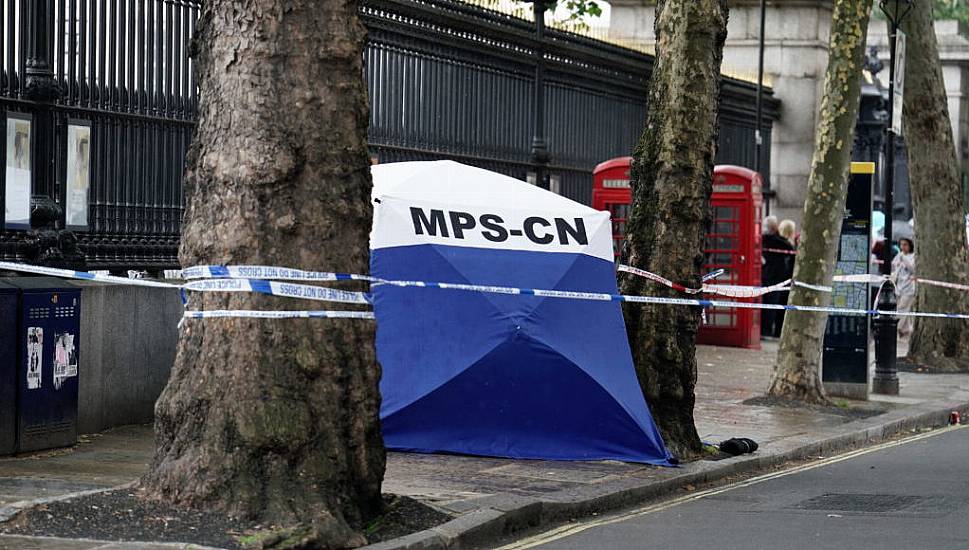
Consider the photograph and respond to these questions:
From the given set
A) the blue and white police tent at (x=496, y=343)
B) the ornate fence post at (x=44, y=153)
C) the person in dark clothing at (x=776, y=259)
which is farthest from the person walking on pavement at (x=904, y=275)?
the ornate fence post at (x=44, y=153)

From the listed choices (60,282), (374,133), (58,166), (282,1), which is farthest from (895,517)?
(374,133)

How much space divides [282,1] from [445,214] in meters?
3.71

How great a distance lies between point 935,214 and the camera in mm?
21422

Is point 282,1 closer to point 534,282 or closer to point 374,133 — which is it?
point 534,282

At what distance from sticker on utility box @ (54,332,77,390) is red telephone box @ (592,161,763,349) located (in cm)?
1118

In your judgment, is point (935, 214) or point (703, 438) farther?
point (935, 214)

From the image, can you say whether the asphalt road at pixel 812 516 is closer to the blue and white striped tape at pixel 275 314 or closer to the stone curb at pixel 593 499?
the stone curb at pixel 593 499

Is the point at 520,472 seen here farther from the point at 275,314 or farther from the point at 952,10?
the point at 952,10

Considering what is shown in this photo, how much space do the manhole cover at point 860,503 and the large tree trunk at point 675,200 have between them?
1.66 meters

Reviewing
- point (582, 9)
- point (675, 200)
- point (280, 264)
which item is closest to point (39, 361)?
point (280, 264)

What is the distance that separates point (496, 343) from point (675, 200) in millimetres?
1929

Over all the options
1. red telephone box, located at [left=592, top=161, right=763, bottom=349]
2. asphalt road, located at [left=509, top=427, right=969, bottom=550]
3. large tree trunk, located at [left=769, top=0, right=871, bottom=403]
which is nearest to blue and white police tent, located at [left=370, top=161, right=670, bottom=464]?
asphalt road, located at [left=509, top=427, right=969, bottom=550]

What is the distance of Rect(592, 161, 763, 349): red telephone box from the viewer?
2170 centimetres

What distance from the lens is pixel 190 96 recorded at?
1300 centimetres
